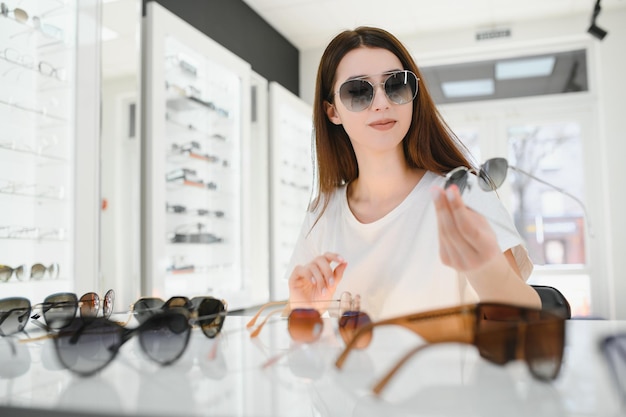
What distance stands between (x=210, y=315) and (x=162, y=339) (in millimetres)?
188

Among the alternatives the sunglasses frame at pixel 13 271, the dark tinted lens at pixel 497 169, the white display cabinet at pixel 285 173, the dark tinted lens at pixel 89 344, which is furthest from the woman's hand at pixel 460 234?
the white display cabinet at pixel 285 173

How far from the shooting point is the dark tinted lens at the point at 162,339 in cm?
61

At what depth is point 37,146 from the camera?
3055 mm

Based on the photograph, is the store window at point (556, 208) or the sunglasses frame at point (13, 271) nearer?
the sunglasses frame at point (13, 271)

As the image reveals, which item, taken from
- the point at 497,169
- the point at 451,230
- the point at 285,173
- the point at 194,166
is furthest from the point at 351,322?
the point at 285,173

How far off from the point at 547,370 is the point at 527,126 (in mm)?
7311

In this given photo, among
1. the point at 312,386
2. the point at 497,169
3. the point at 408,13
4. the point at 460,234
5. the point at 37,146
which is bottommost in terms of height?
the point at 312,386

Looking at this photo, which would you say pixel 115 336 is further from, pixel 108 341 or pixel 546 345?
pixel 546 345

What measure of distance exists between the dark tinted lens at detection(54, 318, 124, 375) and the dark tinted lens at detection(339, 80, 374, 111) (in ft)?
3.36

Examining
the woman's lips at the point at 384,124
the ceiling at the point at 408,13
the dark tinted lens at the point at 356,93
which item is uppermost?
the ceiling at the point at 408,13

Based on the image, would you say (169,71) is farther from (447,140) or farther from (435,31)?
(435,31)

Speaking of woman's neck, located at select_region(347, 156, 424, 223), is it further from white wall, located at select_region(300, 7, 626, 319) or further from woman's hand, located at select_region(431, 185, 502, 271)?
white wall, located at select_region(300, 7, 626, 319)

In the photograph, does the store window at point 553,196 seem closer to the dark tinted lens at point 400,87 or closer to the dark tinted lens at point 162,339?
the dark tinted lens at point 400,87

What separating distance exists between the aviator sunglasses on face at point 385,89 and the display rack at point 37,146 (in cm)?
208
